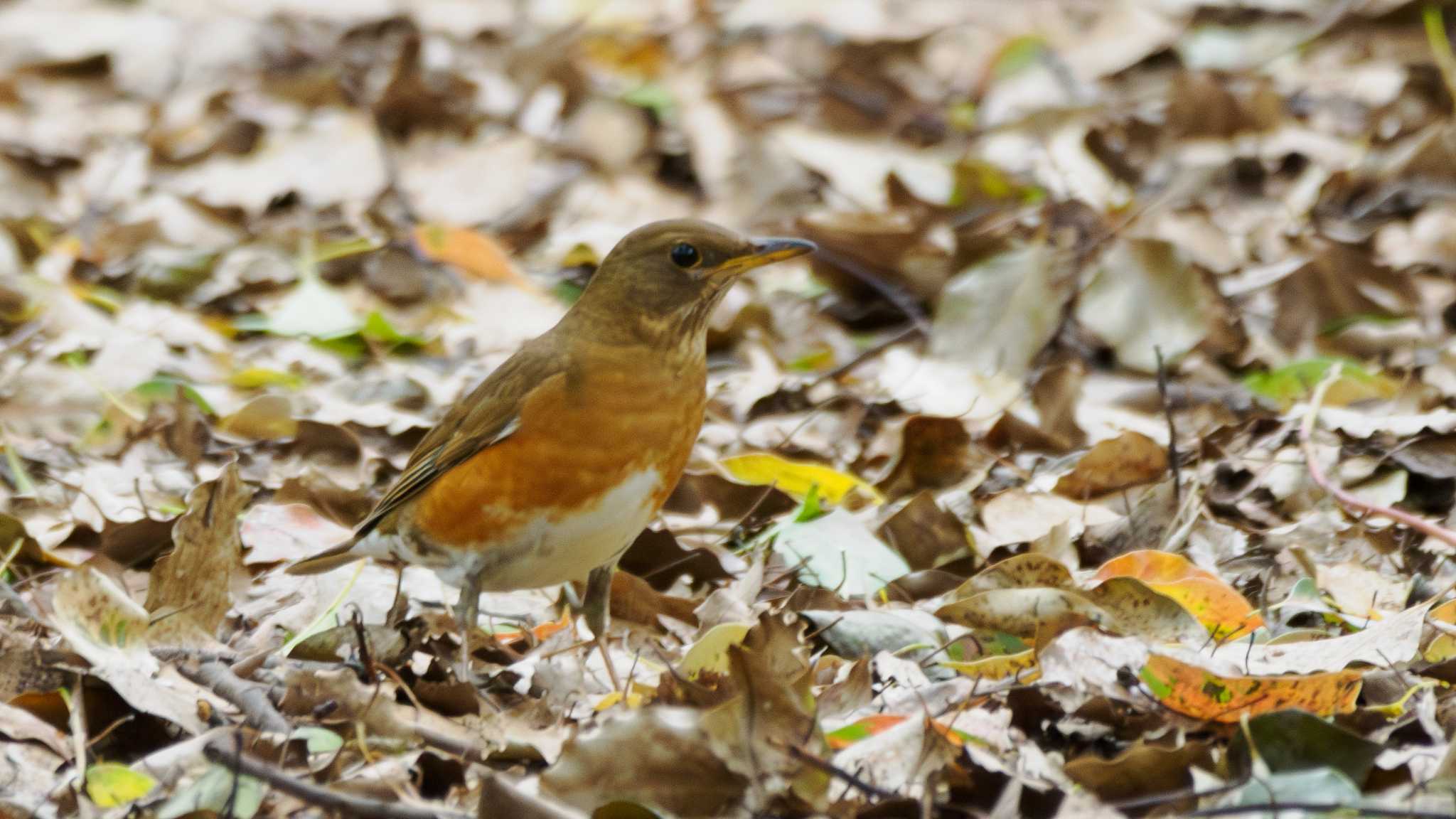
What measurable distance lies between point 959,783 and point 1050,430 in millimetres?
2783

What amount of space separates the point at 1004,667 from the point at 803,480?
1.76 metres

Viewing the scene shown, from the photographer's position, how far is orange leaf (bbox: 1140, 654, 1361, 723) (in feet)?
11.2

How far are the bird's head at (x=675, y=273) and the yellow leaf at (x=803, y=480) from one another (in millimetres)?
782

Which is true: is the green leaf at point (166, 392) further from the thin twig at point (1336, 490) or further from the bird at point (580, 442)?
the thin twig at point (1336, 490)

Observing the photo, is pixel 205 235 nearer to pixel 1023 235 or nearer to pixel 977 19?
pixel 1023 235

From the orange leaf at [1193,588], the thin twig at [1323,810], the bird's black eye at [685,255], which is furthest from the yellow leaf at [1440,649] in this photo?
the bird's black eye at [685,255]

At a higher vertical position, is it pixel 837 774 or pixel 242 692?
pixel 837 774

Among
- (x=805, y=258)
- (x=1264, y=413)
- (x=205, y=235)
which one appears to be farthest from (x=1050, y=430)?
(x=205, y=235)

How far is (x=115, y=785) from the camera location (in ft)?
11.4

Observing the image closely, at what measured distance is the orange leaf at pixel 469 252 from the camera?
25.3 feet

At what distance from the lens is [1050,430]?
5.90 m

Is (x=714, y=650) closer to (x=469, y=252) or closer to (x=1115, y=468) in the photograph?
(x=1115, y=468)

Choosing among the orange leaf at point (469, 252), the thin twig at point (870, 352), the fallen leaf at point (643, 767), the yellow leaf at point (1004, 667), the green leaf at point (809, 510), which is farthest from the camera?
the orange leaf at point (469, 252)

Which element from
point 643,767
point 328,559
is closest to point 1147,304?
point 328,559
